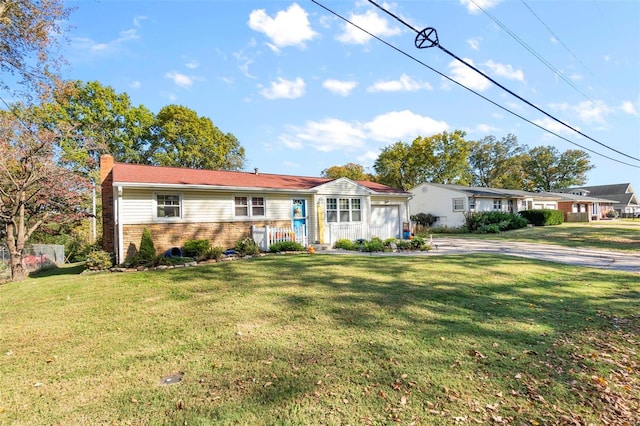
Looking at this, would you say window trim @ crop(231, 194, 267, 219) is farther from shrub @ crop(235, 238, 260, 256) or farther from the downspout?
the downspout

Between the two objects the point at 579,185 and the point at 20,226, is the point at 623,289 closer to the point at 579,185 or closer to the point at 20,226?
the point at 20,226

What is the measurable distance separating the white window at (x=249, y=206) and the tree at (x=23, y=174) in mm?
7129

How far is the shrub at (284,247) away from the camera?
42.5 feet

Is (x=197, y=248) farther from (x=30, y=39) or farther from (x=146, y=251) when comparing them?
(x=30, y=39)

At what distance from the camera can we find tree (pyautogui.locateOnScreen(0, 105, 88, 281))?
39.5ft

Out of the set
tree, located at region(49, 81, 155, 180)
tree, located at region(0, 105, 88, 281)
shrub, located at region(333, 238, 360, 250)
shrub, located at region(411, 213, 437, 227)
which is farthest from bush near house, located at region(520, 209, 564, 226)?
tree, located at region(49, 81, 155, 180)

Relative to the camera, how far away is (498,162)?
194 ft

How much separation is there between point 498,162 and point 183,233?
60.8m

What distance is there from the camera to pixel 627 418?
295cm

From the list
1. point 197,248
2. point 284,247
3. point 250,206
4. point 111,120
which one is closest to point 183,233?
point 197,248

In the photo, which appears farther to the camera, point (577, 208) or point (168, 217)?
point (577, 208)

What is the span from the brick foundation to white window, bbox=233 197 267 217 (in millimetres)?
447

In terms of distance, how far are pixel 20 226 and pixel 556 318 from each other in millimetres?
16849

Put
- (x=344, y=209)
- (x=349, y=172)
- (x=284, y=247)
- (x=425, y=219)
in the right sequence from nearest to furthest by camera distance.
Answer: (x=284, y=247)
(x=344, y=209)
(x=425, y=219)
(x=349, y=172)
